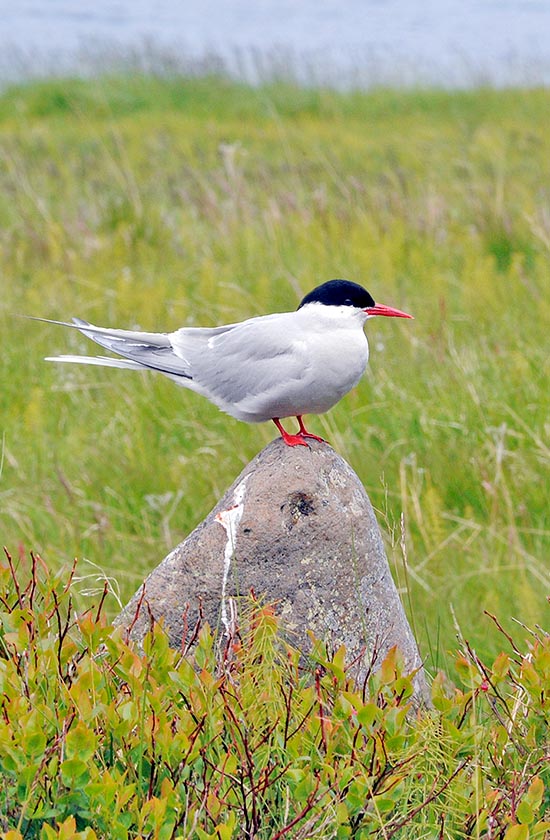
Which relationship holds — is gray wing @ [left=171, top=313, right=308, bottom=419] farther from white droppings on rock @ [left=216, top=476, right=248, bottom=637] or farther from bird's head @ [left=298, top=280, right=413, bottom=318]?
white droppings on rock @ [left=216, top=476, right=248, bottom=637]

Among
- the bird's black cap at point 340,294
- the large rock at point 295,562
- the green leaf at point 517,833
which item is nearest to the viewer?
the green leaf at point 517,833

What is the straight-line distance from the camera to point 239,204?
8.69m

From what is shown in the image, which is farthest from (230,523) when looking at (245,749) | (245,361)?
(245,749)

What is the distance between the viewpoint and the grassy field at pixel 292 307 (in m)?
4.52

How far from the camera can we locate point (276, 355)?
3186mm

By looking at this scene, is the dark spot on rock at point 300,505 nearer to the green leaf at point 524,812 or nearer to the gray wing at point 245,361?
the gray wing at point 245,361

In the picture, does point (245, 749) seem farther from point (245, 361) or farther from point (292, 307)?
point (292, 307)

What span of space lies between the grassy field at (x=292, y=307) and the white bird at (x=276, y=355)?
1.34ft

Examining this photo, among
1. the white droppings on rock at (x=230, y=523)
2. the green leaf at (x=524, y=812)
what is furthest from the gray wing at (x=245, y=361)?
the green leaf at (x=524, y=812)

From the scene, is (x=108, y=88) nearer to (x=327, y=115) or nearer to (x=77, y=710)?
(x=327, y=115)

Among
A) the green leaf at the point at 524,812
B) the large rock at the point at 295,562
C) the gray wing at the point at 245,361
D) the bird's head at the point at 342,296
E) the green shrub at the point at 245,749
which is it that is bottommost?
the green leaf at the point at 524,812

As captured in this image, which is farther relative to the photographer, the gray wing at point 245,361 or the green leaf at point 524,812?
the gray wing at point 245,361

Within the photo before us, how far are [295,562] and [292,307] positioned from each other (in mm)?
3638

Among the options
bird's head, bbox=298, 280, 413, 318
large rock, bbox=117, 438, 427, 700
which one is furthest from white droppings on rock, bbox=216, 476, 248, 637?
bird's head, bbox=298, 280, 413, 318
